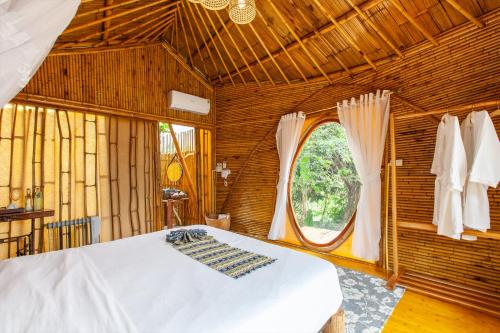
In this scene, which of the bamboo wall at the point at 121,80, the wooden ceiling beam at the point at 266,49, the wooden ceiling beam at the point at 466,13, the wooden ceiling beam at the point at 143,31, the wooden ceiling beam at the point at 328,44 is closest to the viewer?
the wooden ceiling beam at the point at 466,13

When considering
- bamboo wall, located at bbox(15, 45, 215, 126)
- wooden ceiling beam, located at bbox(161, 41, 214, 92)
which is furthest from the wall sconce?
wooden ceiling beam, located at bbox(161, 41, 214, 92)

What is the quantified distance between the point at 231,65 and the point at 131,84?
175 cm

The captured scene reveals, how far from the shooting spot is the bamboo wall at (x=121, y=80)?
3318 millimetres

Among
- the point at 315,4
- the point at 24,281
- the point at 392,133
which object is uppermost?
the point at 315,4

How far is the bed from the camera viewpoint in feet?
3.23

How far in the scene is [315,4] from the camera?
2941 mm

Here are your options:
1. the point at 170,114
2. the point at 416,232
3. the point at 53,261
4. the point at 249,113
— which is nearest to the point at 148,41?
the point at 170,114

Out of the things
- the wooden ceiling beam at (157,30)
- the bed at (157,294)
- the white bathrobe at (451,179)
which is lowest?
the bed at (157,294)

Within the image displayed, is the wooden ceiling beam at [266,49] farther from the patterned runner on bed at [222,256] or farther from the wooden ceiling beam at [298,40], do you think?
the patterned runner on bed at [222,256]

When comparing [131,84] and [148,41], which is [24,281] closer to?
[131,84]

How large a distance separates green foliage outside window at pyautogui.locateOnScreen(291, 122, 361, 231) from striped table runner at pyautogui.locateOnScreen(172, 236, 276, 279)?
2.68 m

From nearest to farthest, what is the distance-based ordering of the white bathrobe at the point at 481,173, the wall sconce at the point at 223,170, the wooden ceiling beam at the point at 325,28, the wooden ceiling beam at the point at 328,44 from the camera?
the white bathrobe at the point at 481,173 → the wooden ceiling beam at the point at 325,28 → the wooden ceiling beam at the point at 328,44 → the wall sconce at the point at 223,170

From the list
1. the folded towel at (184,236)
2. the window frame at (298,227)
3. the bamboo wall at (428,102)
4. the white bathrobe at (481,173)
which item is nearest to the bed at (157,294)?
the folded towel at (184,236)

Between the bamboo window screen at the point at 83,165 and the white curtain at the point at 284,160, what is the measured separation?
2042 mm
